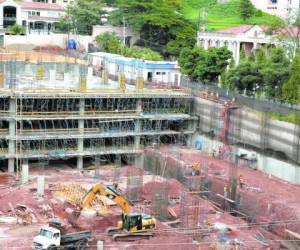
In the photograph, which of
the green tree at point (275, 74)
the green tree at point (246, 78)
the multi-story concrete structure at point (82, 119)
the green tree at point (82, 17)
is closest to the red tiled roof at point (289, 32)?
the green tree at point (275, 74)

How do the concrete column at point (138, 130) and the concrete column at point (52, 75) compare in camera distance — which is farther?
the concrete column at point (52, 75)

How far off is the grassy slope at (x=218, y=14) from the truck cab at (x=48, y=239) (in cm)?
4960

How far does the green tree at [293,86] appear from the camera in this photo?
39688 mm

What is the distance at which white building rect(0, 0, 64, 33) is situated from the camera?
242 ft

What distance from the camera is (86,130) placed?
1606 inches

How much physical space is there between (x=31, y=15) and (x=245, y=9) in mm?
24277

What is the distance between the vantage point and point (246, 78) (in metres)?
43.2

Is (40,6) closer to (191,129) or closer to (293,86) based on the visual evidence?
(191,129)

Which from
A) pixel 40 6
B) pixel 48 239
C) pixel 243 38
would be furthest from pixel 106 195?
pixel 40 6

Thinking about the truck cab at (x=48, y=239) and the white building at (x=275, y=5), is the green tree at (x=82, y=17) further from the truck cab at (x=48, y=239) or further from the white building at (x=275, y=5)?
the truck cab at (x=48, y=239)

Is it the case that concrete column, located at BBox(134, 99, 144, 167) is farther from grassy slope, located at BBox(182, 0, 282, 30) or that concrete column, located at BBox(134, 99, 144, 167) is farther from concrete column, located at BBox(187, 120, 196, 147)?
grassy slope, located at BBox(182, 0, 282, 30)

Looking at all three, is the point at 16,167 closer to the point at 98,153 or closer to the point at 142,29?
the point at 98,153

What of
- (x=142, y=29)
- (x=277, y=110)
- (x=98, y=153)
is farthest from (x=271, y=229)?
→ (x=142, y=29)

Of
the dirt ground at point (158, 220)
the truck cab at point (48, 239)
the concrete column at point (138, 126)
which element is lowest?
the dirt ground at point (158, 220)
